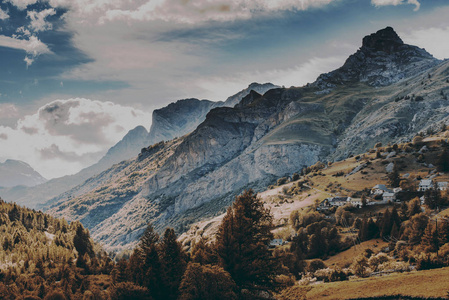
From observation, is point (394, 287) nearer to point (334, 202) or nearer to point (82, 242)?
point (334, 202)

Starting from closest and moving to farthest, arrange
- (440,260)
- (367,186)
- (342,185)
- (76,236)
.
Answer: (440,260) → (76,236) → (367,186) → (342,185)

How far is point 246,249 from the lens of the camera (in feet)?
132

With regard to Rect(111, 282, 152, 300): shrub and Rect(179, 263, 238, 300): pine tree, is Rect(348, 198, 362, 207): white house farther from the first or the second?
Rect(111, 282, 152, 300): shrub

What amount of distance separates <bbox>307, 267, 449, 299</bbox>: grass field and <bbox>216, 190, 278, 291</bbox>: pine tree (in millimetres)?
6829

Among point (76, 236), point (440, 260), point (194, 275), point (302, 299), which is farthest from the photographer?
point (76, 236)

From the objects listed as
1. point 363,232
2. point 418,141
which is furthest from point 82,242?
point 418,141

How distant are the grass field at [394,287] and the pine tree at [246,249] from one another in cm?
683

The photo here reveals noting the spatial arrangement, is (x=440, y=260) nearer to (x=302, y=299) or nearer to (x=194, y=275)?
(x=302, y=299)

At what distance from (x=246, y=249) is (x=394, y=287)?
58.6 ft

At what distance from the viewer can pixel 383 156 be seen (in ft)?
600

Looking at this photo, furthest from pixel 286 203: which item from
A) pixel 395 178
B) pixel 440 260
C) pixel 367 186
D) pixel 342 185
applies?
pixel 440 260

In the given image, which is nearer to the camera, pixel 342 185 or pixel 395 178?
pixel 395 178

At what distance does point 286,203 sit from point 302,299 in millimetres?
143845

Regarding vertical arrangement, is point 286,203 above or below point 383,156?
below
